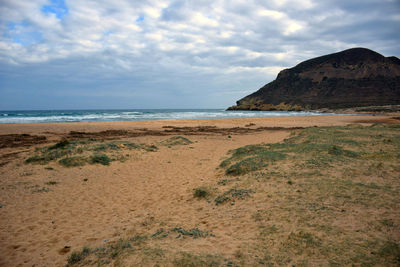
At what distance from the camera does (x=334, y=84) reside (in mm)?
104938

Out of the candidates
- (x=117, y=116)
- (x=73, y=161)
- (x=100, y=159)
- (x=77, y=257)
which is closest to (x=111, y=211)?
(x=77, y=257)

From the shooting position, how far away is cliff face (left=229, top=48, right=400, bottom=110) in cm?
9069

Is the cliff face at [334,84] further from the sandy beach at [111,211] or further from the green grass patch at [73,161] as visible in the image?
the green grass patch at [73,161]

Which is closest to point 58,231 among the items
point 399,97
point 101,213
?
point 101,213

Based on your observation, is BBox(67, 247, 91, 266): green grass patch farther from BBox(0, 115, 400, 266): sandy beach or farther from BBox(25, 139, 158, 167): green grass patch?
BBox(25, 139, 158, 167): green grass patch

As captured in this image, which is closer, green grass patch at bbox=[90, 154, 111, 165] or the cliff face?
green grass patch at bbox=[90, 154, 111, 165]

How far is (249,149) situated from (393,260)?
26.6 ft

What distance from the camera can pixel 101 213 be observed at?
236 inches

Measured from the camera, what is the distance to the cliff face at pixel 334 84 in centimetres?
9069

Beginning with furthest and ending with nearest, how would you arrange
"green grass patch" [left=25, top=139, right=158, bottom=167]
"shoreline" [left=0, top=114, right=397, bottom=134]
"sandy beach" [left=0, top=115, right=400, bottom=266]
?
"shoreline" [left=0, top=114, right=397, bottom=134], "green grass patch" [left=25, top=139, right=158, bottom=167], "sandy beach" [left=0, top=115, right=400, bottom=266]

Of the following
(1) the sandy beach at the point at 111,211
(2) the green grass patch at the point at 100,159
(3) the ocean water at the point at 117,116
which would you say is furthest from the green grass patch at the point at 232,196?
(3) the ocean water at the point at 117,116

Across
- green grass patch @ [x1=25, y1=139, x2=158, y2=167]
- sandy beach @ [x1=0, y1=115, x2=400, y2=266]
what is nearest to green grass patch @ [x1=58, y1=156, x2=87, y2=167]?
green grass patch @ [x1=25, y1=139, x2=158, y2=167]

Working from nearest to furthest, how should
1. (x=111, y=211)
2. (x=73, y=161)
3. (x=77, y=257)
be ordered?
(x=77, y=257) < (x=111, y=211) < (x=73, y=161)

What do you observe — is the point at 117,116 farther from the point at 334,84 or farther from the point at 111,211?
the point at 334,84
